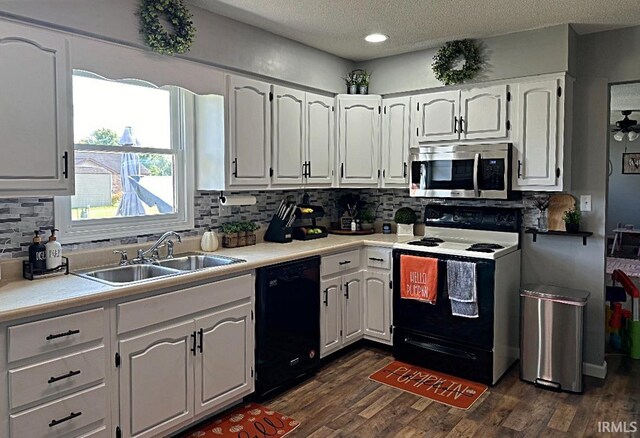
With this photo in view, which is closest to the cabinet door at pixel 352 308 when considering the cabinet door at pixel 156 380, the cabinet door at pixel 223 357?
the cabinet door at pixel 223 357

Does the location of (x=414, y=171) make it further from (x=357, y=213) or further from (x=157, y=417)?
(x=157, y=417)

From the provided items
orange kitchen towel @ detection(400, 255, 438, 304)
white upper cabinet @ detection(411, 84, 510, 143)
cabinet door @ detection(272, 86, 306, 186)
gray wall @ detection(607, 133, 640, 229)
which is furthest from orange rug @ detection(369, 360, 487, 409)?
gray wall @ detection(607, 133, 640, 229)

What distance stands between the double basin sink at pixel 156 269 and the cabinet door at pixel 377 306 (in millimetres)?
1345

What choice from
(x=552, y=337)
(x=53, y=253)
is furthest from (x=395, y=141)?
(x=53, y=253)

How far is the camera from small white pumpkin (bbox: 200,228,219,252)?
Answer: 3420 millimetres

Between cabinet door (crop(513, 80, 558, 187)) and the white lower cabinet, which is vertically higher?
cabinet door (crop(513, 80, 558, 187))

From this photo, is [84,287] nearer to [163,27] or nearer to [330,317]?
[163,27]

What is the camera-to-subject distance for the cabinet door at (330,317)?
3.65 meters

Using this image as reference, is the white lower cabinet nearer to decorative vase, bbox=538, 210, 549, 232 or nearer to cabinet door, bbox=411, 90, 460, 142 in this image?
cabinet door, bbox=411, 90, 460, 142

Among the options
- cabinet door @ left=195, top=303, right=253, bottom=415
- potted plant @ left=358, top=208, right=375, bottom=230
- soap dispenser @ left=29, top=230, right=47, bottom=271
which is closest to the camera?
soap dispenser @ left=29, top=230, right=47, bottom=271

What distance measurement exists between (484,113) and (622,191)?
6462 millimetres

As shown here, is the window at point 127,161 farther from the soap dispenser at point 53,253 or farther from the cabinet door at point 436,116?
the cabinet door at point 436,116

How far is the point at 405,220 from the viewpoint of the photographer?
4320mm

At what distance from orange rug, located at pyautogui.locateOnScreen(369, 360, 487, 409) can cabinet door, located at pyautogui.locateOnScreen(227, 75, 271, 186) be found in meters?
1.69
